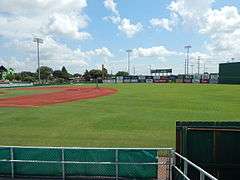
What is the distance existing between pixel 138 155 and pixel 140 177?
0.82 metres

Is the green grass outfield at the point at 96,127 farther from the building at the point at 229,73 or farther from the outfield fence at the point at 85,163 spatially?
the building at the point at 229,73

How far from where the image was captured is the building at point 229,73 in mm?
112406

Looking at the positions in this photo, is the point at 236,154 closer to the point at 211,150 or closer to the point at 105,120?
the point at 211,150

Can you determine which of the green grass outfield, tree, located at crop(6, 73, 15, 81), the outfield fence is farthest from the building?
the outfield fence

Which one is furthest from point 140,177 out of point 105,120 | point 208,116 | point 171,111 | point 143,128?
point 171,111

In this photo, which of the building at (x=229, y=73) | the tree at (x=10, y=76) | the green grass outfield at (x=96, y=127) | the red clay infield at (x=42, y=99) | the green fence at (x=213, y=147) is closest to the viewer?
the green fence at (x=213, y=147)

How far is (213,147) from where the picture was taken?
12.4 m

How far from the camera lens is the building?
11241 centimetres

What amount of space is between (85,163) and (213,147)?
398 cm

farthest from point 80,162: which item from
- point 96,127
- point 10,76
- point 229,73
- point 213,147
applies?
point 10,76

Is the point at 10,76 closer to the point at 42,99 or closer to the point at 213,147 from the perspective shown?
the point at 42,99

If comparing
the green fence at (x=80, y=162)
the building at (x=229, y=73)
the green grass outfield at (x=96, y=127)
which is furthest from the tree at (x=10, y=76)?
the green fence at (x=80, y=162)

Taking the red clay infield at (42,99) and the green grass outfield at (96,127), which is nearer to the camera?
the green grass outfield at (96,127)

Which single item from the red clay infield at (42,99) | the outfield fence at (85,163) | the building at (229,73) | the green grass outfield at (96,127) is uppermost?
the building at (229,73)
